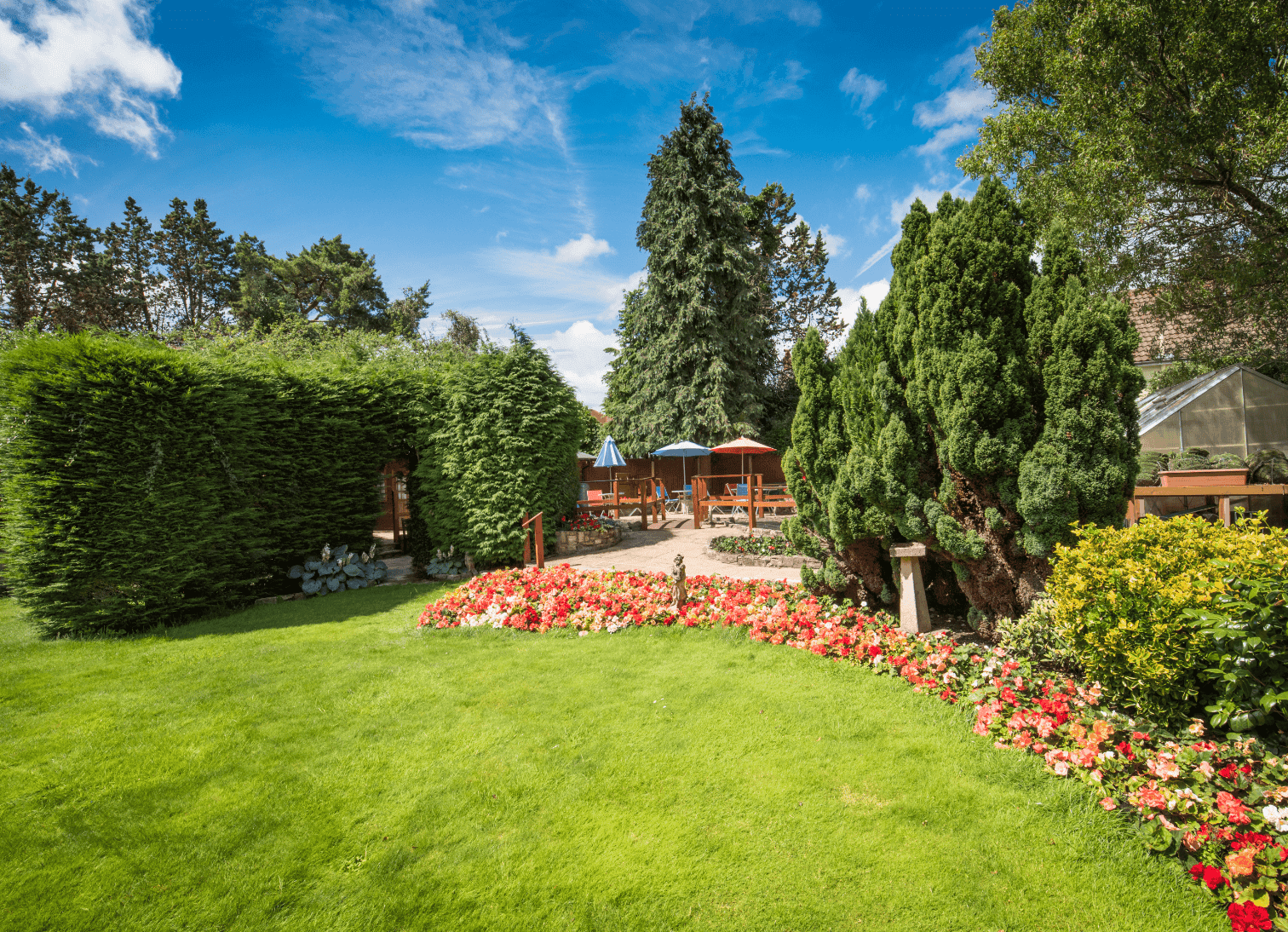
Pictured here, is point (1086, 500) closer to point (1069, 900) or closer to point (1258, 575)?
point (1258, 575)

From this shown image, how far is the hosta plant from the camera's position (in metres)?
8.23

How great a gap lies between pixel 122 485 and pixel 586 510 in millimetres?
7656

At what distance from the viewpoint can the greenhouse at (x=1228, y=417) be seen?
33.6ft

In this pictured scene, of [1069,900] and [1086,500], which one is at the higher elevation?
[1086,500]

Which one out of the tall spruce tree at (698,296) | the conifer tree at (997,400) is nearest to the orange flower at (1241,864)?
the conifer tree at (997,400)

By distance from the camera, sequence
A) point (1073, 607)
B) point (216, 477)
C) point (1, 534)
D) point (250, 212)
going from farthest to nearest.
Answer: point (250, 212) < point (216, 477) < point (1, 534) < point (1073, 607)

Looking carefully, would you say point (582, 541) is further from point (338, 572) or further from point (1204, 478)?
point (1204, 478)

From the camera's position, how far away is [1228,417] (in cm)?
1035

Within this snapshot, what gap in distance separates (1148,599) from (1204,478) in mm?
7637

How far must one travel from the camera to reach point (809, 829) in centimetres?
249

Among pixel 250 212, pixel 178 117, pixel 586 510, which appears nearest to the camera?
pixel 178 117

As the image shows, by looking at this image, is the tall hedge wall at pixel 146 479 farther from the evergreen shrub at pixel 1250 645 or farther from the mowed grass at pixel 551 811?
the evergreen shrub at pixel 1250 645

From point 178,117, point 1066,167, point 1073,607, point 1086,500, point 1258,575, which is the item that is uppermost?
point 178,117

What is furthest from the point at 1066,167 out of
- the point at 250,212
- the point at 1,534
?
the point at 1,534
